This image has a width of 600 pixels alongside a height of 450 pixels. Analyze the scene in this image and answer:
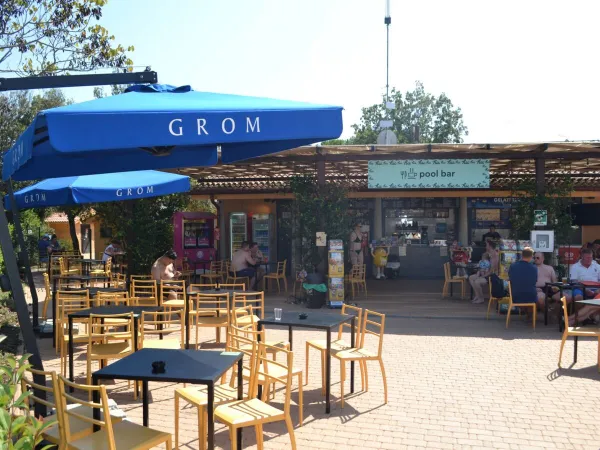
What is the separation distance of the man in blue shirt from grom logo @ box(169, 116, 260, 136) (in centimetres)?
632

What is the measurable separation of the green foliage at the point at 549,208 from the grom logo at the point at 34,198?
27.3 feet

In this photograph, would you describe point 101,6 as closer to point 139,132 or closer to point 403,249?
point 139,132

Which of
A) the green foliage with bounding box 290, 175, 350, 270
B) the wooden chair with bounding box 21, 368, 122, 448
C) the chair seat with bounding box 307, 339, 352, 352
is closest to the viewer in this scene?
the wooden chair with bounding box 21, 368, 122, 448

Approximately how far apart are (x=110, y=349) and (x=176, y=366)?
1.97 meters

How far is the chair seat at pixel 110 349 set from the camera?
17.3 feet

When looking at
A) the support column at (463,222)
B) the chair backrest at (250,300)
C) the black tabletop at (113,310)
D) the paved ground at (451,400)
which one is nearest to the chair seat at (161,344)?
the black tabletop at (113,310)

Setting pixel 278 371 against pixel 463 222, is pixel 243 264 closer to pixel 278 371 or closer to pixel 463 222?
pixel 463 222

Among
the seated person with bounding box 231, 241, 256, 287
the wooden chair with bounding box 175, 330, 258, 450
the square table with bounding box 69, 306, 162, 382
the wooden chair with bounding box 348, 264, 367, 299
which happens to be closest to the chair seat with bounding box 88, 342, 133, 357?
the square table with bounding box 69, 306, 162, 382

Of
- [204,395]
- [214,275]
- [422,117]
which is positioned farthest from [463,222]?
[422,117]

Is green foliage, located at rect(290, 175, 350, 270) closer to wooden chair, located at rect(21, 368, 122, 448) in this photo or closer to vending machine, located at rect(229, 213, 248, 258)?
vending machine, located at rect(229, 213, 248, 258)

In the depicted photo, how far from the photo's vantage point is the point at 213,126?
11.0ft

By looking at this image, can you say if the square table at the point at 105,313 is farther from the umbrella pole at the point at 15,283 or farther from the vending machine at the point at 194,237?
the vending machine at the point at 194,237

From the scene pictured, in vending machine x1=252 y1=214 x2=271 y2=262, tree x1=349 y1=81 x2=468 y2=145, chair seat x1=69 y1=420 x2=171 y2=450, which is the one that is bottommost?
chair seat x1=69 y1=420 x2=171 y2=450

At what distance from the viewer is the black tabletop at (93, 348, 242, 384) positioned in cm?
346
